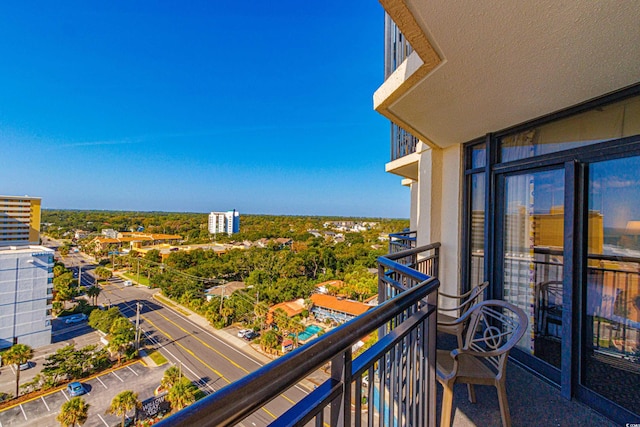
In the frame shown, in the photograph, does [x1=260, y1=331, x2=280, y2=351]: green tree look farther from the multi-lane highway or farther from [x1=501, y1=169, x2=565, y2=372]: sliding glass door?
[x1=501, y1=169, x2=565, y2=372]: sliding glass door

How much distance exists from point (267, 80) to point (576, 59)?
2865 cm

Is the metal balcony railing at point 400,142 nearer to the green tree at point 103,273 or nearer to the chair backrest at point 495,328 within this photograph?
the chair backrest at point 495,328

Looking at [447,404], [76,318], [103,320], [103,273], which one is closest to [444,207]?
[447,404]

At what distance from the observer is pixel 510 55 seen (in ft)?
5.17

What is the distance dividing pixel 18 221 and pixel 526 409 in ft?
83.9

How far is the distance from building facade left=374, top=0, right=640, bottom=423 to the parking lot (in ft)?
44.8

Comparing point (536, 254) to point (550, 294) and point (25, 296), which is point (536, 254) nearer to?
point (550, 294)

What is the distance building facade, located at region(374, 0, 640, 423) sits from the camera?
1392mm

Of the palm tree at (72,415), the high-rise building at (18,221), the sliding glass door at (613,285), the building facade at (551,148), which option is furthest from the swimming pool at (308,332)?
the high-rise building at (18,221)

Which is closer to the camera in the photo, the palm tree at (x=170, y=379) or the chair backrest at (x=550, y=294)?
the chair backrest at (x=550, y=294)

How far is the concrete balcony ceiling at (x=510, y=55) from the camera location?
1.27m

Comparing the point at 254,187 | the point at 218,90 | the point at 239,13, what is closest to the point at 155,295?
the point at 218,90

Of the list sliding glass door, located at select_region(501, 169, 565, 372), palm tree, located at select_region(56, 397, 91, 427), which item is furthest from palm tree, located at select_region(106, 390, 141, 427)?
sliding glass door, located at select_region(501, 169, 565, 372)

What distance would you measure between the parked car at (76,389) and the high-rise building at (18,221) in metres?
11.4
